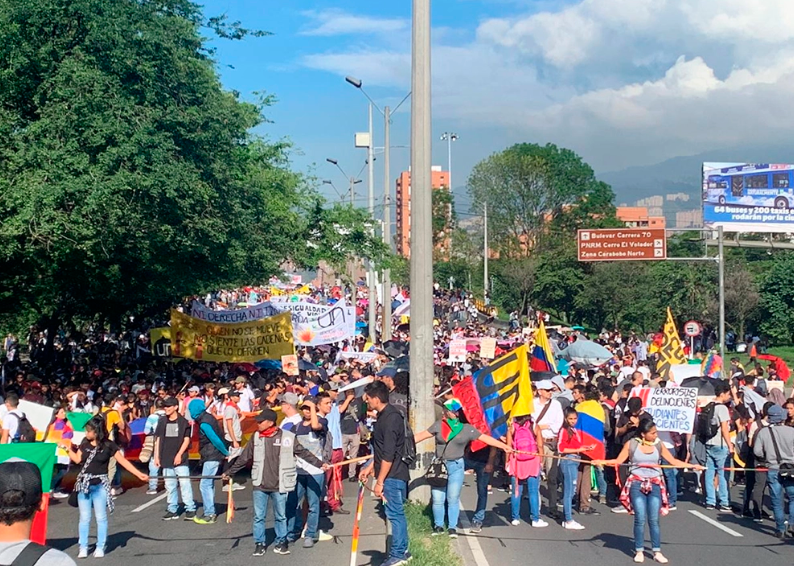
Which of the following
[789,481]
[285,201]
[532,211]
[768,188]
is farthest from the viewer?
[532,211]

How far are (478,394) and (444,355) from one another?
1759cm

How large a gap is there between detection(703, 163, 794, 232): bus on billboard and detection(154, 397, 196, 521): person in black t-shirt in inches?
1331

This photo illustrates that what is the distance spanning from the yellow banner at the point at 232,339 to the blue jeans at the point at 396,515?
47.1 feet

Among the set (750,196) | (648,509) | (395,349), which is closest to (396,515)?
(648,509)

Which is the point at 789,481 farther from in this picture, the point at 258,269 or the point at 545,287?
the point at 545,287

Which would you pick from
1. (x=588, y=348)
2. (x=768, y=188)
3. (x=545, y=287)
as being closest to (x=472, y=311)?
(x=545, y=287)

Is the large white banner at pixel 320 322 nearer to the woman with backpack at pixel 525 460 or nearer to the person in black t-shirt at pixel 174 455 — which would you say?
the person in black t-shirt at pixel 174 455

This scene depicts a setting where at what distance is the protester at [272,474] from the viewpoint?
9.45m

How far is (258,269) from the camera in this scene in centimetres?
2533

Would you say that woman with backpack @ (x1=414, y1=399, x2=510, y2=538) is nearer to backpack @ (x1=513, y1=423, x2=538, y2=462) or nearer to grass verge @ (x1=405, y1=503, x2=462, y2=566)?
grass verge @ (x1=405, y1=503, x2=462, y2=566)

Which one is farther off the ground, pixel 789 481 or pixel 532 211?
pixel 532 211

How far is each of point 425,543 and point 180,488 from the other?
3.62 m

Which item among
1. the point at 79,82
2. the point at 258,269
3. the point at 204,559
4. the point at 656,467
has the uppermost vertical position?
the point at 79,82

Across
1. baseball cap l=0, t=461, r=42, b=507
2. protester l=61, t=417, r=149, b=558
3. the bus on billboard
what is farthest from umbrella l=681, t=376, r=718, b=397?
the bus on billboard
